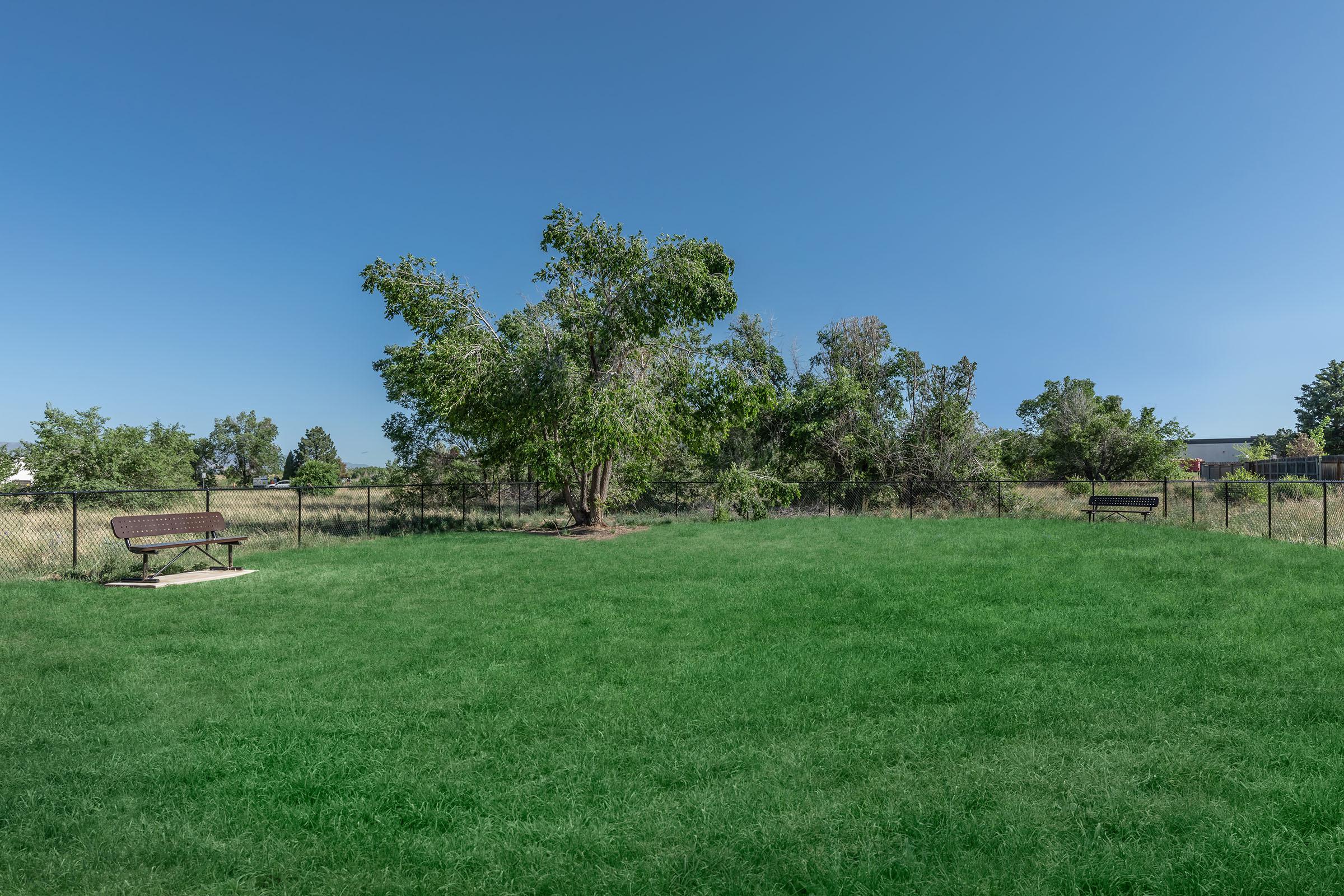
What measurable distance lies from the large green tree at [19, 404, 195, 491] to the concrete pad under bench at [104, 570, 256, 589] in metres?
16.0

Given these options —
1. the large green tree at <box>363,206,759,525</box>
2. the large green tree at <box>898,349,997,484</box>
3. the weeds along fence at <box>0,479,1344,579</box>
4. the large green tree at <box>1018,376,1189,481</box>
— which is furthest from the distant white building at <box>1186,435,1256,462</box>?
the large green tree at <box>363,206,759,525</box>

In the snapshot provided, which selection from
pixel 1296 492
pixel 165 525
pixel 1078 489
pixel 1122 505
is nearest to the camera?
pixel 165 525

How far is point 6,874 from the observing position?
3062 mm

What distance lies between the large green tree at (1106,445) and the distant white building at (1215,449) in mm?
47344

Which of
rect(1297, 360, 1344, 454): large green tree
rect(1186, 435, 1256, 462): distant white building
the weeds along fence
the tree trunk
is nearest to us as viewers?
the weeds along fence

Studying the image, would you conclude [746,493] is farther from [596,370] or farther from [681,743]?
[681,743]

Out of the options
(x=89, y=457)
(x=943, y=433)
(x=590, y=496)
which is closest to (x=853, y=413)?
(x=943, y=433)

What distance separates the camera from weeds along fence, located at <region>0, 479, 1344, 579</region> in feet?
51.3

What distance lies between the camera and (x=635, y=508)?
23406 mm

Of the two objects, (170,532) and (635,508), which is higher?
(170,532)

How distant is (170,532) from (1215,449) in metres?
92.1

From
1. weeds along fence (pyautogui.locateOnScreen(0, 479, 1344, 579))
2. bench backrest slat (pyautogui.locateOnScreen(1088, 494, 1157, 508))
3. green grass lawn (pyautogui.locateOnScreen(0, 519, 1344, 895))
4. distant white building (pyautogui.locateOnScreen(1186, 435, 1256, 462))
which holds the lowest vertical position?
green grass lawn (pyautogui.locateOnScreen(0, 519, 1344, 895))

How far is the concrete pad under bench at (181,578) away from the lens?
9.98 metres

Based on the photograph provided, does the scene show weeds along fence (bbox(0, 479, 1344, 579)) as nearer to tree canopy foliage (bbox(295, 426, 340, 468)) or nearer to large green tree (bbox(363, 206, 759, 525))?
large green tree (bbox(363, 206, 759, 525))
